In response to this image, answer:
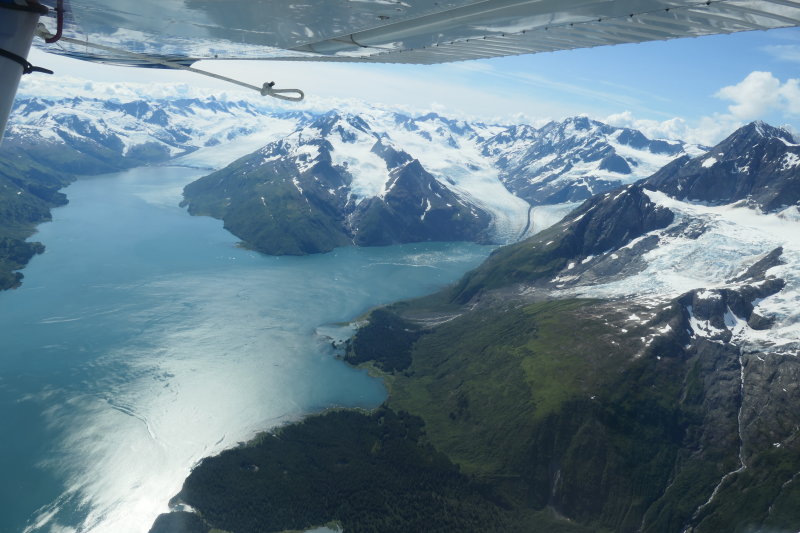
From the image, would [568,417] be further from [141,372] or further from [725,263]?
[725,263]

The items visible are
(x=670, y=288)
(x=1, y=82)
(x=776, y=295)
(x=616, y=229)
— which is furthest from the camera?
(x=616, y=229)

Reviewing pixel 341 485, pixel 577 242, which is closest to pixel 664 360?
pixel 577 242

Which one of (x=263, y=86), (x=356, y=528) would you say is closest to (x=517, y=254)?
(x=356, y=528)

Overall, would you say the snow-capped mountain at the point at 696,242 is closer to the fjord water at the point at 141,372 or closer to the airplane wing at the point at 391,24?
the fjord water at the point at 141,372

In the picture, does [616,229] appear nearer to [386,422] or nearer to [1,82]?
[386,422]

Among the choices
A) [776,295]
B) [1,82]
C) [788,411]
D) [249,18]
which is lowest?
[788,411]

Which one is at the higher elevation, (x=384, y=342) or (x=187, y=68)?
(x=187, y=68)

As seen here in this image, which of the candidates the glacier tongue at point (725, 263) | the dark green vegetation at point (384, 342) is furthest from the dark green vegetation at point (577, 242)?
the dark green vegetation at point (384, 342)

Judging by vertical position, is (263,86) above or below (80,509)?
above
